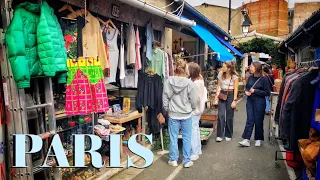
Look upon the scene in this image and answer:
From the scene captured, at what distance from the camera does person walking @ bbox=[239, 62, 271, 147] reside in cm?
654

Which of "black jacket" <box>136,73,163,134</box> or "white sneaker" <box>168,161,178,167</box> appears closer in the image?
"white sneaker" <box>168,161,178,167</box>

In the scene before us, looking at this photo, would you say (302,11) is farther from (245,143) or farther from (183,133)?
(183,133)

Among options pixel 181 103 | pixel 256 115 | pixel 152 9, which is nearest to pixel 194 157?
pixel 181 103

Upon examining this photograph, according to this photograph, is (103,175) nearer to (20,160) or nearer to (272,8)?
(20,160)

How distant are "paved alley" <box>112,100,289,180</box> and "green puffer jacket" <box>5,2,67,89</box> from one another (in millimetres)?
2558

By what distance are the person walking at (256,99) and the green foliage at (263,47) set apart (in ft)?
48.2

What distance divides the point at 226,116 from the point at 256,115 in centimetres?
76

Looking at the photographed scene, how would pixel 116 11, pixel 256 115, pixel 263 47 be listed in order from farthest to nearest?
1. pixel 263 47
2. pixel 256 115
3. pixel 116 11

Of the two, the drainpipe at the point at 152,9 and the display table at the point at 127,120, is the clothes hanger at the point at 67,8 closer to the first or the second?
the drainpipe at the point at 152,9

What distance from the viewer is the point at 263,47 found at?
68.0 ft

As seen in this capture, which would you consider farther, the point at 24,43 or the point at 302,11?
the point at 302,11

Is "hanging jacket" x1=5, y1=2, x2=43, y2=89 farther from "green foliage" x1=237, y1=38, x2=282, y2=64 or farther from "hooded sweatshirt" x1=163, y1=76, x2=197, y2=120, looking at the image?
"green foliage" x1=237, y1=38, x2=282, y2=64

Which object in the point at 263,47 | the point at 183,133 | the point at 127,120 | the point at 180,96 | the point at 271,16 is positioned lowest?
the point at 183,133

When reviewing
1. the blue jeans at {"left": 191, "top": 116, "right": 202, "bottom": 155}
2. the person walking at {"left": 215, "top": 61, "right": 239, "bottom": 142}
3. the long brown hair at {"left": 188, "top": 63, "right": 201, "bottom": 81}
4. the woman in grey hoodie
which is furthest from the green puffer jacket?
the person walking at {"left": 215, "top": 61, "right": 239, "bottom": 142}
